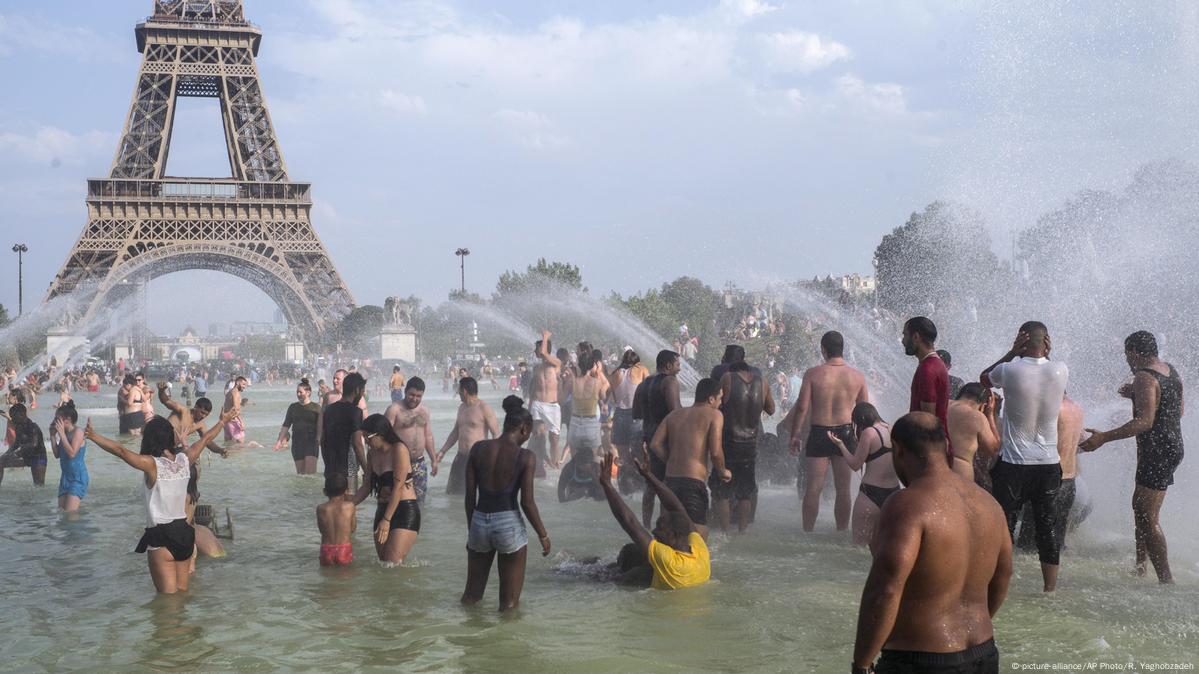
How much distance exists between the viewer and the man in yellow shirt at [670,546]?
784 cm

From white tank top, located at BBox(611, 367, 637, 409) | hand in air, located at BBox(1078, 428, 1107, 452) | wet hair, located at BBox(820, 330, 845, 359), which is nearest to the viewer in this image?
hand in air, located at BBox(1078, 428, 1107, 452)

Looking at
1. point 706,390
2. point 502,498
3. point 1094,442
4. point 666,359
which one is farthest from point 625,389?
point 1094,442

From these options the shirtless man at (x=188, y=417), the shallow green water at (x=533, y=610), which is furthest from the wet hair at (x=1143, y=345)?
the shirtless man at (x=188, y=417)

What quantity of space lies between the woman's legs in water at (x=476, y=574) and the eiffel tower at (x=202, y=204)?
185ft

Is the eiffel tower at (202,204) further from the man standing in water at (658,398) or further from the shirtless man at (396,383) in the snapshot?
the man standing in water at (658,398)

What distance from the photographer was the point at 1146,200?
93.6ft

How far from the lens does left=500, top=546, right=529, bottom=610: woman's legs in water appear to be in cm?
731

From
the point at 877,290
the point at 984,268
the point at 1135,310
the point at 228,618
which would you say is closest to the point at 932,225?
the point at 877,290

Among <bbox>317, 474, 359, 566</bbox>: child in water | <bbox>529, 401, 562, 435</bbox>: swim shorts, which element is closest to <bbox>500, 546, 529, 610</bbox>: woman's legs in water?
<bbox>317, 474, 359, 566</bbox>: child in water

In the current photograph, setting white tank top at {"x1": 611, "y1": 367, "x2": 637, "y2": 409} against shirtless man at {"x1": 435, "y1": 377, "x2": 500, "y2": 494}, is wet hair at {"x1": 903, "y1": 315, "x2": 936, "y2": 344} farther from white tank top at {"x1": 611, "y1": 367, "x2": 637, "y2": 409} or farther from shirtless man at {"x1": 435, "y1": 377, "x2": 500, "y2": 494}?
white tank top at {"x1": 611, "y1": 367, "x2": 637, "y2": 409}

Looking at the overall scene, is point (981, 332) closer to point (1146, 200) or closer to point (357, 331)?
point (1146, 200)

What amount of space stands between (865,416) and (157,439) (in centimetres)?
579

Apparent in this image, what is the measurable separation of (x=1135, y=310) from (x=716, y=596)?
1881 cm

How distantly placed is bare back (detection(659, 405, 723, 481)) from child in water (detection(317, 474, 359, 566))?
281 cm
